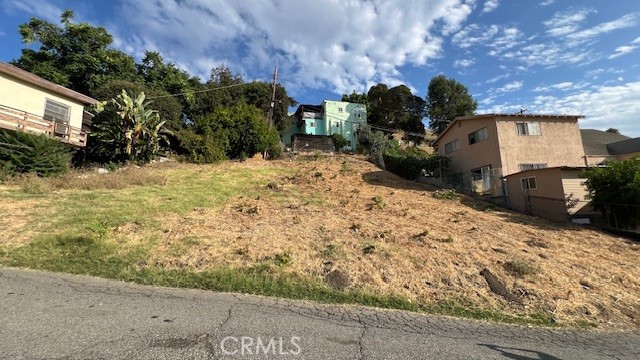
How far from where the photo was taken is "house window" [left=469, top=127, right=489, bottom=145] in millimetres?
24094

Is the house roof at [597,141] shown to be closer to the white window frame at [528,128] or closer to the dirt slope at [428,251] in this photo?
the white window frame at [528,128]

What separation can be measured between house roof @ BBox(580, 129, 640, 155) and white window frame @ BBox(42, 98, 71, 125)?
130 feet

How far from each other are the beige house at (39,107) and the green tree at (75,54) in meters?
14.4

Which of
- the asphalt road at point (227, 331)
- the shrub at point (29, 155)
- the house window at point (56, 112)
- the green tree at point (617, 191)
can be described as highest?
the house window at point (56, 112)

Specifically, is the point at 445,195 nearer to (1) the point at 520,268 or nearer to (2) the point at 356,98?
(1) the point at 520,268

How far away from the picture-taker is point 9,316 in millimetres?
4266

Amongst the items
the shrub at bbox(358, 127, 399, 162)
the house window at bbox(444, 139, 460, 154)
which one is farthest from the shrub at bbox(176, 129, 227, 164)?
the house window at bbox(444, 139, 460, 154)

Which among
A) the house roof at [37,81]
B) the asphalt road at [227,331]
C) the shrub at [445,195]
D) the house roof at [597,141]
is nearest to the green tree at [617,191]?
the shrub at [445,195]

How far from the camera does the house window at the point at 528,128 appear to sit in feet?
76.7

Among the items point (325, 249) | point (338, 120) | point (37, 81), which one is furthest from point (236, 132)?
point (338, 120)

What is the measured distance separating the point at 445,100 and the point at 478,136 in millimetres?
27421

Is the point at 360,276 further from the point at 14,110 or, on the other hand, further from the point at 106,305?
the point at 14,110

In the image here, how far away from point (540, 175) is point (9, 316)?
20.6 metres

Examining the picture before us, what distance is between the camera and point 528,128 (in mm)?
23438
